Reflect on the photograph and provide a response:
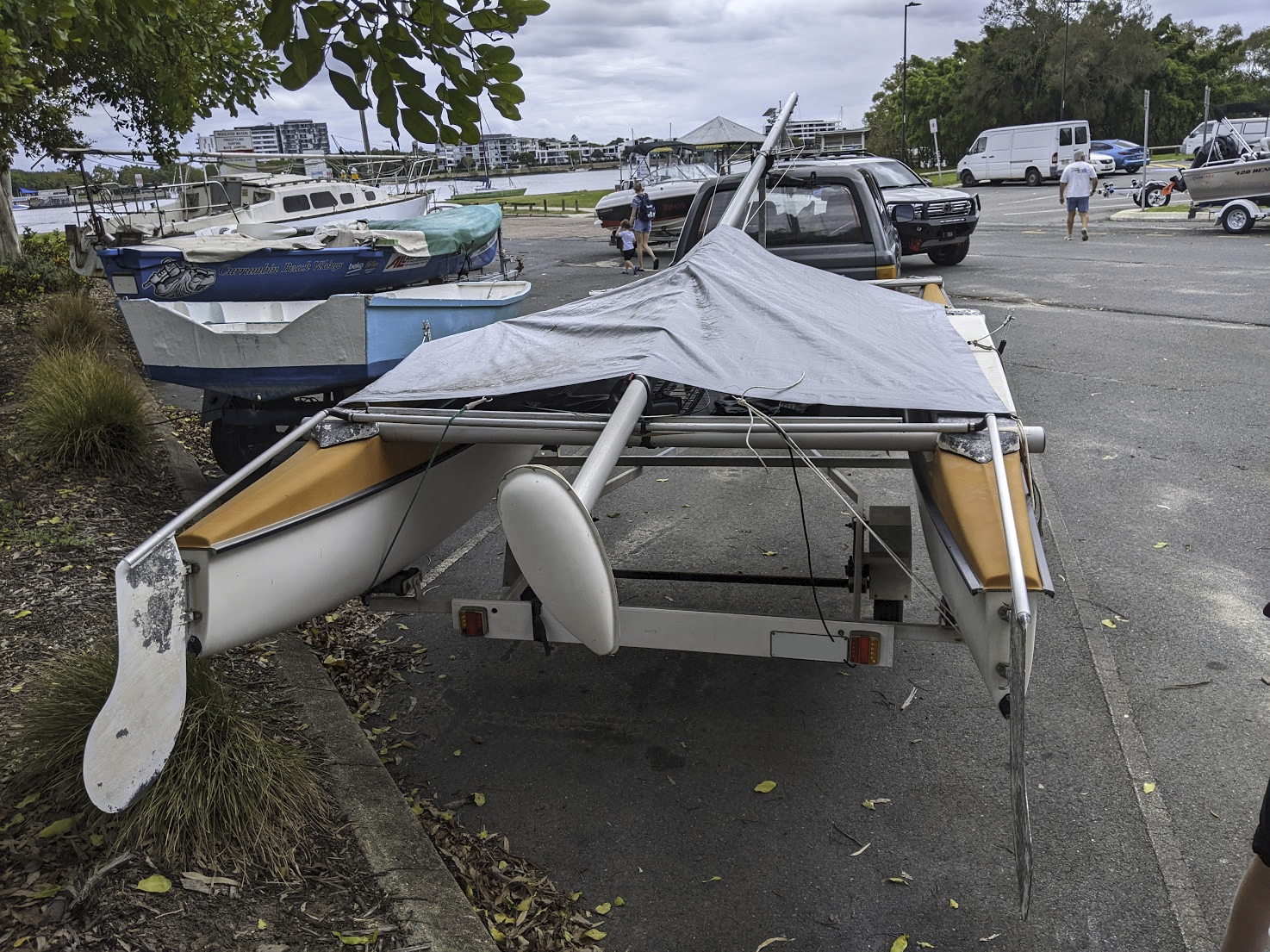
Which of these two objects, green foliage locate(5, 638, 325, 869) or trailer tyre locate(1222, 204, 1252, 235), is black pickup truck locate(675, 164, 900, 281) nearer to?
green foliage locate(5, 638, 325, 869)

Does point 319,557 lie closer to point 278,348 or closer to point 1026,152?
point 278,348

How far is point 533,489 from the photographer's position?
270cm

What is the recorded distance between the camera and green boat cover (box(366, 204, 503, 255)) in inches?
493

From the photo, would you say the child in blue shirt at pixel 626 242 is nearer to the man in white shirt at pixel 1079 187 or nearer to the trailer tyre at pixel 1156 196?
the man in white shirt at pixel 1079 187

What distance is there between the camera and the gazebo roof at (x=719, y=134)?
24.6 metres

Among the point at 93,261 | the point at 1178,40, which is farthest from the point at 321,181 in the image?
the point at 1178,40

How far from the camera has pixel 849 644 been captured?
11.9 feet

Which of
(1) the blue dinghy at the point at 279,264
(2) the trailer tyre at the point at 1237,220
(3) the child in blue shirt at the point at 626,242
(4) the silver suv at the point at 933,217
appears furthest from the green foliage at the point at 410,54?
(2) the trailer tyre at the point at 1237,220

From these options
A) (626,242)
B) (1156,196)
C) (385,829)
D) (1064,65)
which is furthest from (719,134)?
(1064,65)

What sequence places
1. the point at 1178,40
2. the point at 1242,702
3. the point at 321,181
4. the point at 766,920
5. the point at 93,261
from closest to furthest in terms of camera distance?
the point at 766,920
the point at 1242,702
the point at 93,261
the point at 321,181
the point at 1178,40

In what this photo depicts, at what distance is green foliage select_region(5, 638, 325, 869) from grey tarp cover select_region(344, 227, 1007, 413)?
136cm

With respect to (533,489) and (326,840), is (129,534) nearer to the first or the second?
(326,840)

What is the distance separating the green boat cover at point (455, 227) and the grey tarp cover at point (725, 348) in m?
7.68

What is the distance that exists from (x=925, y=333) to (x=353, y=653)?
3214 mm
